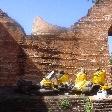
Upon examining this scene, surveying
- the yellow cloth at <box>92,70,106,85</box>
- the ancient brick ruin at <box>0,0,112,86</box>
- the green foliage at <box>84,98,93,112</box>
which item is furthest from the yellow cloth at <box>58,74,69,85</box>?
the green foliage at <box>84,98,93,112</box>

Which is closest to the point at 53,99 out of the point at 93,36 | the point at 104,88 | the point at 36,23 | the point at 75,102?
the point at 75,102

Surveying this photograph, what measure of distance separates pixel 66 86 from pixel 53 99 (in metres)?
1.33

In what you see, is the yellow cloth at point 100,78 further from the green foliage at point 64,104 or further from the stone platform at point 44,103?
the green foliage at point 64,104

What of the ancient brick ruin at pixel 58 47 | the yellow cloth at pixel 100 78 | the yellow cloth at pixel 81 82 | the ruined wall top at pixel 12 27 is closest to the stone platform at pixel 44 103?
the yellow cloth at pixel 81 82

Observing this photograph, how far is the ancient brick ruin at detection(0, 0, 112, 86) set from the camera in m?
15.4

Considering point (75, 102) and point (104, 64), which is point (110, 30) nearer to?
point (104, 64)

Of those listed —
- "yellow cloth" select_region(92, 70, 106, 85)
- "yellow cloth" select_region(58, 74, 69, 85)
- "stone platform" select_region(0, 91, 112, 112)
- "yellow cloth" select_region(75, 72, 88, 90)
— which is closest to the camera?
"stone platform" select_region(0, 91, 112, 112)

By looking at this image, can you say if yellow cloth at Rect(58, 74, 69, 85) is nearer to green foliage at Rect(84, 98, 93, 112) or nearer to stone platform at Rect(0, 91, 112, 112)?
stone platform at Rect(0, 91, 112, 112)

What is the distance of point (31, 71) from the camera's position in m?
15.5

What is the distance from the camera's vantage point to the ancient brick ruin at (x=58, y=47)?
15.4 metres

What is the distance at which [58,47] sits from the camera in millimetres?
15938

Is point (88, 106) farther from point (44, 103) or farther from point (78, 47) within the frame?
point (78, 47)

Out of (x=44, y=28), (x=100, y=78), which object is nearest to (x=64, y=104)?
(x=100, y=78)

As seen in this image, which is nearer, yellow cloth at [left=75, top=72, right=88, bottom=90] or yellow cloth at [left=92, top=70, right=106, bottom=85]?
yellow cloth at [left=75, top=72, right=88, bottom=90]
